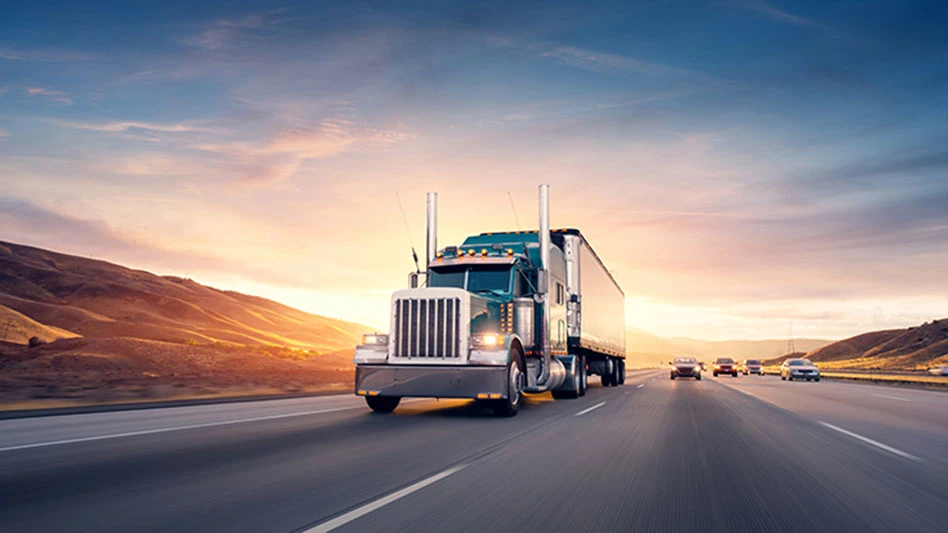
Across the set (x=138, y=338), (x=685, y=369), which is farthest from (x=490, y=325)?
(x=138, y=338)

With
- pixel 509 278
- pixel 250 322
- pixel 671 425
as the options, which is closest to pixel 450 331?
pixel 509 278

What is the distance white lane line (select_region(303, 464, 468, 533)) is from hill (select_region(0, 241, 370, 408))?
15.1 m

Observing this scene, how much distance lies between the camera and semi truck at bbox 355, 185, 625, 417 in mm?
15117

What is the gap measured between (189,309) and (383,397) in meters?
141

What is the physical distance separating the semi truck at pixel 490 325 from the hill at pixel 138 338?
31.2 feet

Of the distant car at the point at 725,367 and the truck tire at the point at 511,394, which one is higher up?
the distant car at the point at 725,367

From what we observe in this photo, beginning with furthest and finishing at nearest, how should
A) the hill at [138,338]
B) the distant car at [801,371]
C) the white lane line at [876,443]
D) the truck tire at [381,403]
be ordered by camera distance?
1. the distant car at [801,371]
2. the hill at [138,338]
3. the truck tire at [381,403]
4. the white lane line at [876,443]

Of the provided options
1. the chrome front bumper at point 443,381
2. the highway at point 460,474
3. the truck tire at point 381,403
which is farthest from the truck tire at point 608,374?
the chrome front bumper at point 443,381

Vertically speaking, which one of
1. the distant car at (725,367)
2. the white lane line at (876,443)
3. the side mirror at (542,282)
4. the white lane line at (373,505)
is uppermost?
the side mirror at (542,282)

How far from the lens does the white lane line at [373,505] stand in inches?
218

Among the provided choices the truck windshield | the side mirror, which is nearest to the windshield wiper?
the truck windshield

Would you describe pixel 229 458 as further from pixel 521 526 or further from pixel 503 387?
pixel 503 387

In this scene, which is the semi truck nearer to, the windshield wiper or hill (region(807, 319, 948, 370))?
the windshield wiper

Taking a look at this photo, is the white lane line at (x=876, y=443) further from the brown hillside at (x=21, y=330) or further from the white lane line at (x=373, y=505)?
the brown hillside at (x=21, y=330)
